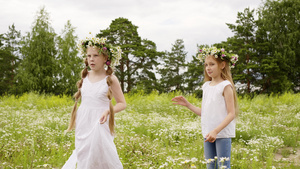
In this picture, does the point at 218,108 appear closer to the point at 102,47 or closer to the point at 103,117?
the point at 103,117

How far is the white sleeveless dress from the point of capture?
9.07 ft

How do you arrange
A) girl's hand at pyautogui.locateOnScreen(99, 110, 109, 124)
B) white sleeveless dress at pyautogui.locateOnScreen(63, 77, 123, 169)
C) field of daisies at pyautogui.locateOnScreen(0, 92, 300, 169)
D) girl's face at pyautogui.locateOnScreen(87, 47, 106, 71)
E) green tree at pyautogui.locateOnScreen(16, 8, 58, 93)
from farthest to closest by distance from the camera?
green tree at pyautogui.locateOnScreen(16, 8, 58, 93) → field of daisies at pyautogui.locateOnScreen(0, 92, 300, 169) → girl's face at pyautogui.locateOnScreen(87, 47, 106, 71) → white sleeveless dress at pyautogui.locateOnScreen(63, 77, 123, 169) → girl's hand at pyautogui.locateOnScreen(99, 110, 109, 124)

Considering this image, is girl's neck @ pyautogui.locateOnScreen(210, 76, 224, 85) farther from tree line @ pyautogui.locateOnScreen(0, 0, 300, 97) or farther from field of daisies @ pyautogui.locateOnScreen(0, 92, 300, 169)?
tree line @ pyautogui.locateOnScreen(0, 0, 300, 97)

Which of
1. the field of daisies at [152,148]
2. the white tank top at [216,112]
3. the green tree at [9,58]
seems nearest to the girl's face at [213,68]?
the white tank top at [216,112]

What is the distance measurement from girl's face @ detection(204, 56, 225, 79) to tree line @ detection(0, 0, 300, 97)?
2308cm

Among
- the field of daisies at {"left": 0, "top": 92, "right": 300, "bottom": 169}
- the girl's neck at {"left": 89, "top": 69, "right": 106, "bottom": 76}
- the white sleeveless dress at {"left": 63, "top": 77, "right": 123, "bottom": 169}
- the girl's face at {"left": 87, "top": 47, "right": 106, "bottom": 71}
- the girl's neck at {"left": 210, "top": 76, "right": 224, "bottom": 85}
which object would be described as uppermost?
the girl's face at {"left": 87, "top": 47, "right": 106, "bottom": 71}

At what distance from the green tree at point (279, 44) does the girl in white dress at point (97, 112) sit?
26607 mm

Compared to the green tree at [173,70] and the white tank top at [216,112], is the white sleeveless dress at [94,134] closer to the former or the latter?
the white tank top at [216,112]

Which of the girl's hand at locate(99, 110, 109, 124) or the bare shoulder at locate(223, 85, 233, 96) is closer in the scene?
the girl's hand at locate(99, 110, 109, 124)

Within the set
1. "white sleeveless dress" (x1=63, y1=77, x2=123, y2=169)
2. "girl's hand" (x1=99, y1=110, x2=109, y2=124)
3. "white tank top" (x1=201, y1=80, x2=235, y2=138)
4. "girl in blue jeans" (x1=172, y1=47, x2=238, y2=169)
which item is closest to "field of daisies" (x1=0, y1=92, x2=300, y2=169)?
"girl in blue jeans" (x1=172, y1=47, x2=238, y2=169)

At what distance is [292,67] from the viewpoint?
29547 mm

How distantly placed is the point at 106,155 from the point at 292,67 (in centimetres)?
3158

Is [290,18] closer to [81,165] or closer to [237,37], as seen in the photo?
[237,37]

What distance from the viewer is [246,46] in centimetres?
2811
